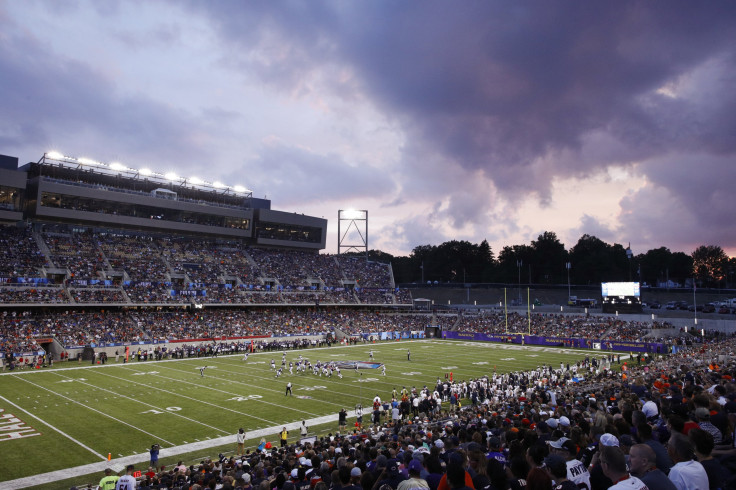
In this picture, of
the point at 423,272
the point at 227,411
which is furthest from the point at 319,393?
the point at 423,272

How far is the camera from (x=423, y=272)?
116125 mm

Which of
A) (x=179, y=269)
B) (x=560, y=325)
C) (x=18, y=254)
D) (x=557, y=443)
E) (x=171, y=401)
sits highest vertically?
(x=18, y=254)

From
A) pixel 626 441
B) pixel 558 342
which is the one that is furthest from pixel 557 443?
pixel 558 342

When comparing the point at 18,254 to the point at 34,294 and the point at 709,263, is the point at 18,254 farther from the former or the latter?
the point at 709,263

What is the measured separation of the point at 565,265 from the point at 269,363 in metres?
83.3

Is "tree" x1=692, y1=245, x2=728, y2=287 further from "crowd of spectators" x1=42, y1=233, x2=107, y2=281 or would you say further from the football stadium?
"crowd of spectators" x1=42, y1=233, x2=107, y2=281

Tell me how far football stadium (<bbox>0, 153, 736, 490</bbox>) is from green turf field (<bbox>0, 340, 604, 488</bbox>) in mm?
164

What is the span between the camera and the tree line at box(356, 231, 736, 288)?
99.3 m

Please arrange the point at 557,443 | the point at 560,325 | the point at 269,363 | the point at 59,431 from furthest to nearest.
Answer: the point at 560,325
the point at 269,363
the point at 59,431
the point at 557,443

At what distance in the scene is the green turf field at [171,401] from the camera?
17.6 m

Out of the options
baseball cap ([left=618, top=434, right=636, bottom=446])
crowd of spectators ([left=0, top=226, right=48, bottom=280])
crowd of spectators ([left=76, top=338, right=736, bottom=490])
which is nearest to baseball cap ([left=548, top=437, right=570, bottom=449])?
crowd of spectators ([left=76, top=338, right=736, bottom=490])

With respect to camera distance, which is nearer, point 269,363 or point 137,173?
point 269,363

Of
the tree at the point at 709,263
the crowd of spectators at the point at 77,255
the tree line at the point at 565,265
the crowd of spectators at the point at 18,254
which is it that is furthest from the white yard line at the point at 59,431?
the tree at the point at 709,263

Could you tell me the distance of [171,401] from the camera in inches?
980
